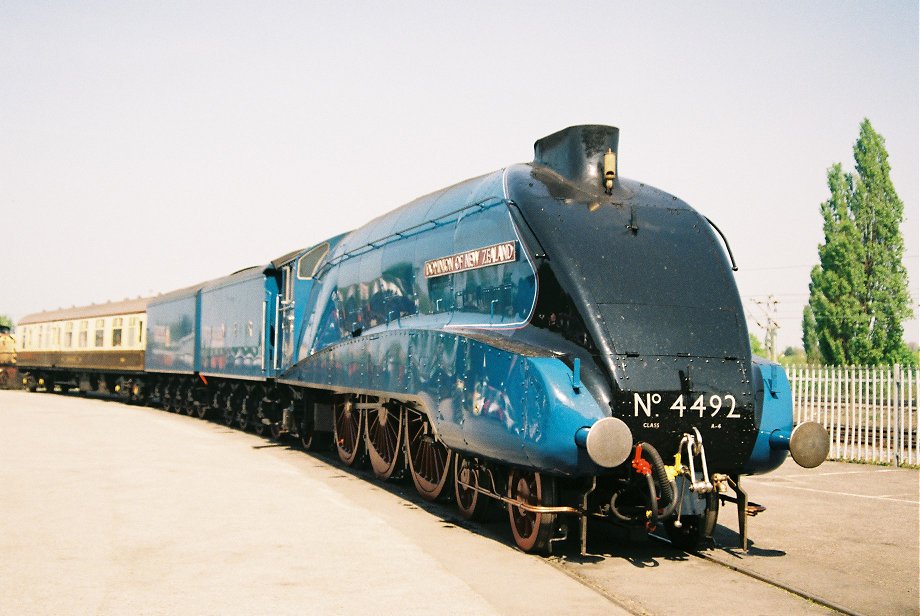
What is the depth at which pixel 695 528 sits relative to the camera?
297 inches

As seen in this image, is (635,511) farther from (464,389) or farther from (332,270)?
(332,270)

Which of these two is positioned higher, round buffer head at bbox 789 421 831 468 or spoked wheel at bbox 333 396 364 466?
round buffer head at bbox 789 421 831 468

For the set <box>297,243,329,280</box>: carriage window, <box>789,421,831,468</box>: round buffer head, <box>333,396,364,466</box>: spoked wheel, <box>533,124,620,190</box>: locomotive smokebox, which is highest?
<box>533,124,620,190</box>: locomotive smokebox

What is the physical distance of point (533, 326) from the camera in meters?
7.59

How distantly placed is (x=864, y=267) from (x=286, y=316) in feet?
103

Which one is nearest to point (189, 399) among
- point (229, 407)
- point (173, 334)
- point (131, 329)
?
point (173, 334)

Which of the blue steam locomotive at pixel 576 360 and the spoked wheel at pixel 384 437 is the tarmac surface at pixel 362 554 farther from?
the blue steam locomotive at pixel 576 360

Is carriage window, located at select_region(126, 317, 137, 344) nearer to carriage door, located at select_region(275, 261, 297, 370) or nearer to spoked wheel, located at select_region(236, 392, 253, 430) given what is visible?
spoked wheel, located at select_region(236, 392, 253, 430)

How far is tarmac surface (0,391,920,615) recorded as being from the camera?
5789 millimetres

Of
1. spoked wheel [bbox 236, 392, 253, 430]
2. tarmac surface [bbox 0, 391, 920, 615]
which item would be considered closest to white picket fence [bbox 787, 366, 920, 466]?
tarmac surface [bbox 0, 391, 920, 615]

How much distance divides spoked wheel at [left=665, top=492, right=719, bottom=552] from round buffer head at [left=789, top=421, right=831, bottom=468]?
29.4 inches

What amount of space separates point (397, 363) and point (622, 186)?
3111mm

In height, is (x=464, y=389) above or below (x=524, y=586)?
above

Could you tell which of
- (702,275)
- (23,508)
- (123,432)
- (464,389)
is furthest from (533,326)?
(123,432)
